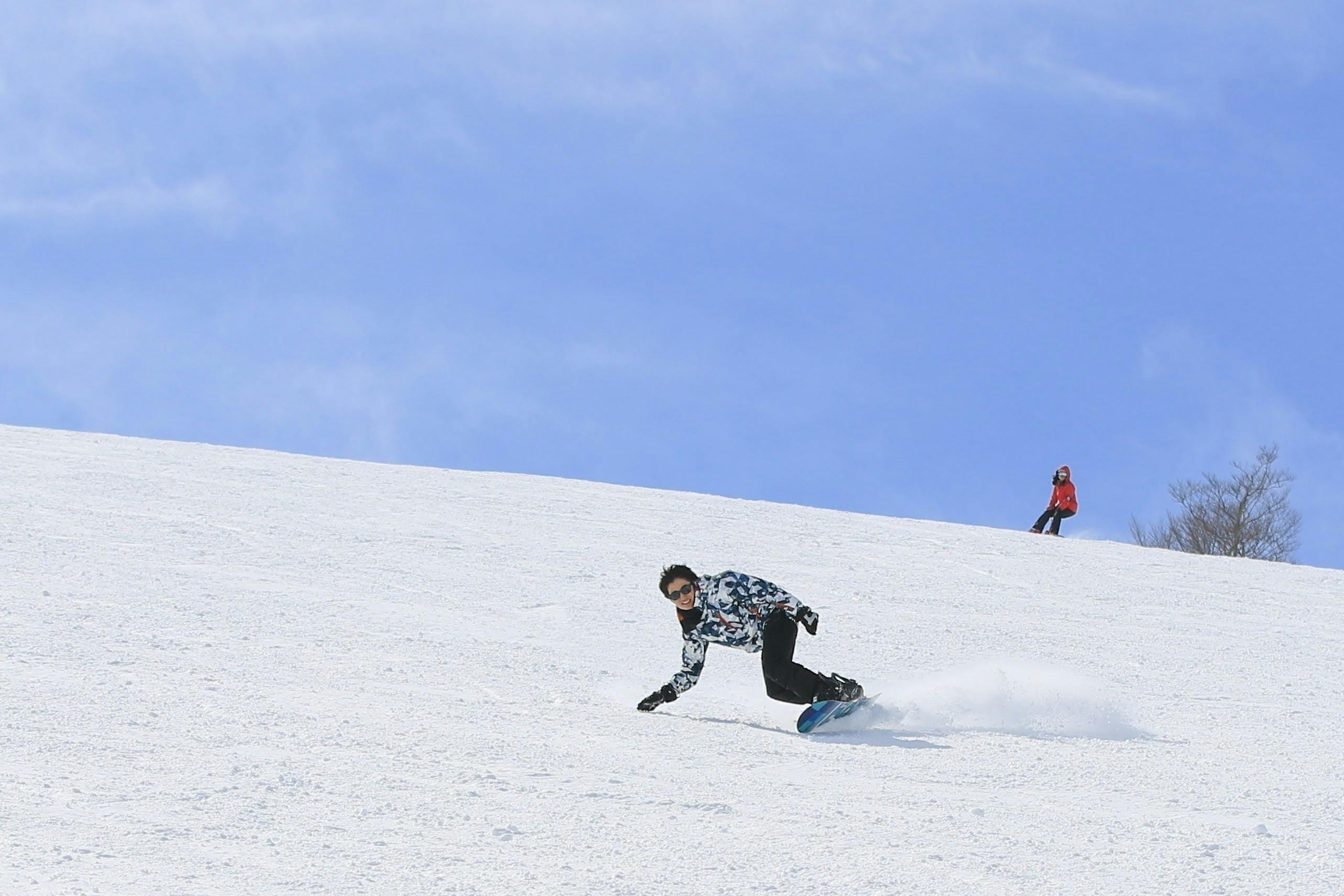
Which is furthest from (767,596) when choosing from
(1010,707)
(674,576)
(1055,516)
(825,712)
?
(1055,516)

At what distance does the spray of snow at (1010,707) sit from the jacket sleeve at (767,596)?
68 centimetres

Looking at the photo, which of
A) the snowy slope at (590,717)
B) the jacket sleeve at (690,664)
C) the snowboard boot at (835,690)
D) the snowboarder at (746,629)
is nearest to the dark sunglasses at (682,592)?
the snowboarder at (746,629)

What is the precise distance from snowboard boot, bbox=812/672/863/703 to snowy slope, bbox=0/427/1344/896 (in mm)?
153

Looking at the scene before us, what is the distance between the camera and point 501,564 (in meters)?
10.8

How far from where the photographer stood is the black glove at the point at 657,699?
653cm

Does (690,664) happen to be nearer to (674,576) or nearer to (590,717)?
(674,576)

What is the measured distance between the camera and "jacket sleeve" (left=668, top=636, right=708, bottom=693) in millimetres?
6602

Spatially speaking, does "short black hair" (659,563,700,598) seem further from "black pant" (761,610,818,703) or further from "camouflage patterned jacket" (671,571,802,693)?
"black pant" (761,610,818,703)

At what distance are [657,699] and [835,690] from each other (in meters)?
0.89

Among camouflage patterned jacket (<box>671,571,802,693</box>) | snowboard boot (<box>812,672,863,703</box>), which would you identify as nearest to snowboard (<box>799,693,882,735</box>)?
snowboard boot (<box>812,672,863,703</box>)

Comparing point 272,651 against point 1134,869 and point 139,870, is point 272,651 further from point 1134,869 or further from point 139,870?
point 1134,869

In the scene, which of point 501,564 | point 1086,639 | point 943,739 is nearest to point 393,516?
point 501,564

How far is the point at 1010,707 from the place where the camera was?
275 inches

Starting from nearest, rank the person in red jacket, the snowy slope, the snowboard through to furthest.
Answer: the snowy slope, the snowboard, the person in red jacket
